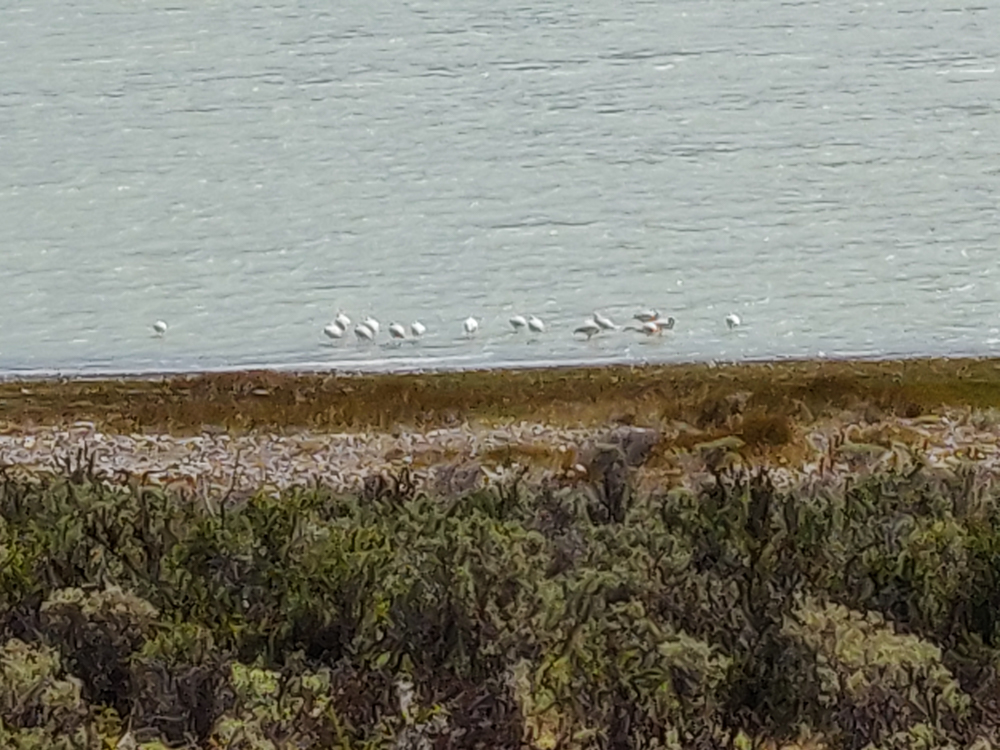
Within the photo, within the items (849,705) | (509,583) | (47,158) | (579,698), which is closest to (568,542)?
(509,583)

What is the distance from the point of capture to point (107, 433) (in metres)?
1.67

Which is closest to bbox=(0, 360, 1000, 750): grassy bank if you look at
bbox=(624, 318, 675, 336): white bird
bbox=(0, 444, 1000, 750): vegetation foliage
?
bbox=(0, 444, 1000, 750): vegetation foliage

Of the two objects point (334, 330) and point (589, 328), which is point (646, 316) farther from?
point (334, 330)

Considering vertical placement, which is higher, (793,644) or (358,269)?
(358,269)

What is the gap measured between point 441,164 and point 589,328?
0.32m

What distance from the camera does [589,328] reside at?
1732 mm

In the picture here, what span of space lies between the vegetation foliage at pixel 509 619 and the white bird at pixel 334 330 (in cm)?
38

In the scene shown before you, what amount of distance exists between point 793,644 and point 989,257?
2.85 ft

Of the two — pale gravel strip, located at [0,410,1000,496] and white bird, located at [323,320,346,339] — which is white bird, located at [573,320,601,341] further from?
white bird, located at [323,320,346,339]

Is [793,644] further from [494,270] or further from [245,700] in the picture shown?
[494,270]

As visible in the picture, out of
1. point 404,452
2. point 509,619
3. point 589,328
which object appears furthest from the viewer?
point 589,328

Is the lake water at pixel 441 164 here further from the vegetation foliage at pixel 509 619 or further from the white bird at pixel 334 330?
the vegetation foliage at pixel 509 619

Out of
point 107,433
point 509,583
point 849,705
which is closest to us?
point 849,705

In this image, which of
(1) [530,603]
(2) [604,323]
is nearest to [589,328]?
(2) [604,323]
